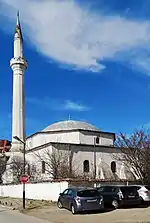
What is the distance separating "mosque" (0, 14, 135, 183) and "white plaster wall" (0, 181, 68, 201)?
510 inches

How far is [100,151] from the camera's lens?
62.7m

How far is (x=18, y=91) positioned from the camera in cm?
6197

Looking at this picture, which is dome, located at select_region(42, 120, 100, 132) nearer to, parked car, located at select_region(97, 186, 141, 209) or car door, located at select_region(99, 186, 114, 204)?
car door, located at select_region(99, 186, 114, 204)

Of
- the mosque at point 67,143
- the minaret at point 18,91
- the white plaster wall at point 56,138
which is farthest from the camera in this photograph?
the white plaster wall at point 56,138

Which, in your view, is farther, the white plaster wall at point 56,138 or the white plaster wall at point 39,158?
the white plaster wall at point 56,138

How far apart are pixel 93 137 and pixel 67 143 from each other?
6.25 metres

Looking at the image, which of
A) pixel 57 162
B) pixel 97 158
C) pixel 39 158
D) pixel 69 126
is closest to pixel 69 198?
pixel 57 162

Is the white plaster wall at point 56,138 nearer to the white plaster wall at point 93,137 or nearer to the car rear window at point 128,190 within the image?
the white plaster wall at point 93,137

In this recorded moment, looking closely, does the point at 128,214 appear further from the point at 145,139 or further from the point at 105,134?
the point at 105,134

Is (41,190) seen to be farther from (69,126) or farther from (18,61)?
(18,61)

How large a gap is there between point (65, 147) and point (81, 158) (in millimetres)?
3405

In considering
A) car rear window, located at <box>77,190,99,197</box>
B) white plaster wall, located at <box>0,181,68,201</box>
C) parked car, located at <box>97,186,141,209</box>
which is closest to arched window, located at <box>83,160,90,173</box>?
white plaster wall, located at <box>0,181,68,201</box>

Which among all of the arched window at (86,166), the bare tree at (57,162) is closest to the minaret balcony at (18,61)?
the bare tree at (57,162)

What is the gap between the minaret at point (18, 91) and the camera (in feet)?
201
